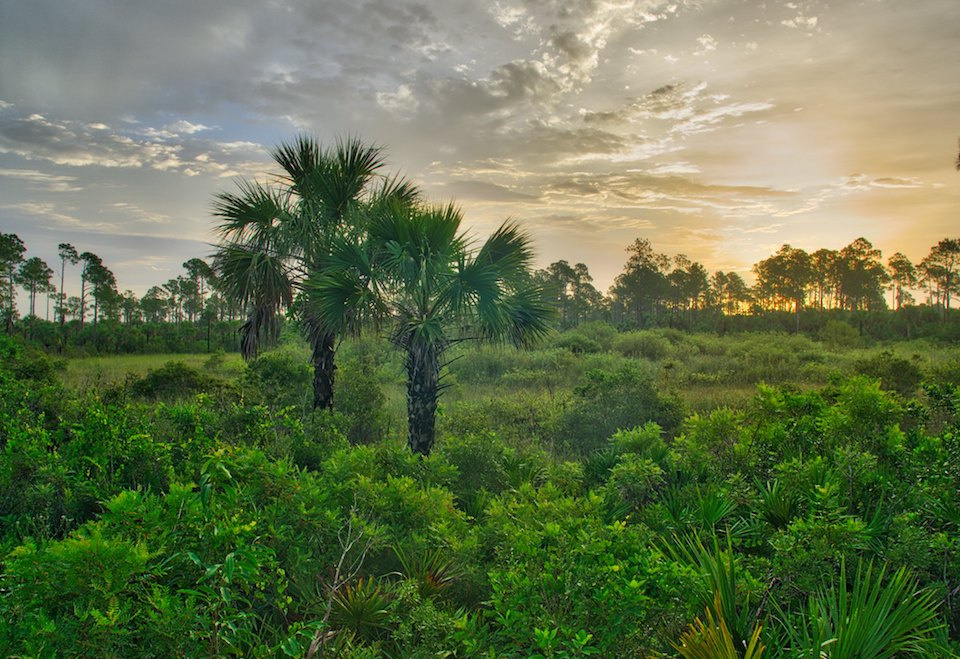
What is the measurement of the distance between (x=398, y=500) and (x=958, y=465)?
508 centimetres

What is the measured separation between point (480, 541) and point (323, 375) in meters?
8.83

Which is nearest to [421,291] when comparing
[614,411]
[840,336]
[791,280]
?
[614,411]

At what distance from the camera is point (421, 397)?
9836mm

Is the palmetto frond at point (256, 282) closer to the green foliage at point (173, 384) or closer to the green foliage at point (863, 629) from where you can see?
the green foliage at point (173, 384)

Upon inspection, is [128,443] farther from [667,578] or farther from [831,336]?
[831,336]

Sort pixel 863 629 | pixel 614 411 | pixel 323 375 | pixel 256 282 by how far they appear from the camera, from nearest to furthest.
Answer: pixel 863 629, pixel 614 411, pixel 256 282, pixel 323 375

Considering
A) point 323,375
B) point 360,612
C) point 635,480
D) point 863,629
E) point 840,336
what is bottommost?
point 360,612

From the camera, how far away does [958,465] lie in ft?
16.3

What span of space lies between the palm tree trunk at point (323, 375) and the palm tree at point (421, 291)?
2.31 m

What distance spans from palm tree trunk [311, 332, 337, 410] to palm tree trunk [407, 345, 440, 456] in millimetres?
3250

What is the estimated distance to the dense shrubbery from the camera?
2.67 metres

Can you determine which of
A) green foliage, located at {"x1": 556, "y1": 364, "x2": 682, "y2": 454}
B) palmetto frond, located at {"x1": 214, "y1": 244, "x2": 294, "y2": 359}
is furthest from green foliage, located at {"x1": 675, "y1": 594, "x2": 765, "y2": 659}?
palmetto frond, located at {"x1": 214, "y1": 244, "x2": 294, "y2": 359}

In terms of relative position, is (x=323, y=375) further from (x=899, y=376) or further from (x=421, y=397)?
(x=899, y=376)

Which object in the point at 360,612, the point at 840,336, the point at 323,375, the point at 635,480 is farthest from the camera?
the point at 840,336
